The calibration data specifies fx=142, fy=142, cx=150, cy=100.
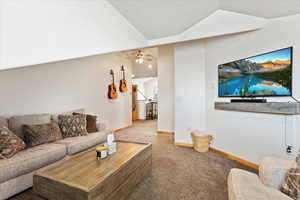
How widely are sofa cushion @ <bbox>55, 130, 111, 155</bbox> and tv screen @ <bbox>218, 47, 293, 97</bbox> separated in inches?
97.6

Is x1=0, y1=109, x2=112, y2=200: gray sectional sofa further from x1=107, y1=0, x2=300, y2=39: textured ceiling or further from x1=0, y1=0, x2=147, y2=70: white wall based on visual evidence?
x1=107, y1=0, x2=300, y2=39: textured ceiling

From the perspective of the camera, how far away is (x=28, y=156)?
5.63ft

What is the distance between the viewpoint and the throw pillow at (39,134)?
6.82 ft

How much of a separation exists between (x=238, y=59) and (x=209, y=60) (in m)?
0.63

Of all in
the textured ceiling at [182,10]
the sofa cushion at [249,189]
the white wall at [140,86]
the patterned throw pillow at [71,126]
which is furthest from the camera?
the white wall at [140,86]

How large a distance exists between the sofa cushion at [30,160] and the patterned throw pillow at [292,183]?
8.18ft

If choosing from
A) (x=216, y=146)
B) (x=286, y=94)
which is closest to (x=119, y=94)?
(x=216, y=146)

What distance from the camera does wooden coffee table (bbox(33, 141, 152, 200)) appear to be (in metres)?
1.13

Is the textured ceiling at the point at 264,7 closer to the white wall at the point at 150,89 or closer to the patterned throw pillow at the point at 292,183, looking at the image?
the patterned throw pillow at the point at 292,183

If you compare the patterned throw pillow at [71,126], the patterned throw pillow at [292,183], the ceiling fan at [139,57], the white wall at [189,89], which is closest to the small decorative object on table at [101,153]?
the patterned throw pillow at [71,126]

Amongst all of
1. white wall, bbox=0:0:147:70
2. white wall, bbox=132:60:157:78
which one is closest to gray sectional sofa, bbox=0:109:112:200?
white wall, bbox=0:0:147:70

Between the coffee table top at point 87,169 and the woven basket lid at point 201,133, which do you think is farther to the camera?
the woven basket lid at point 201,133

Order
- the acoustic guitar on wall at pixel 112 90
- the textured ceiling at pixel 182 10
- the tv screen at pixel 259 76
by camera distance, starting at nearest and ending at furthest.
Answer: the textured ceiling at pixel 182 10
the tv screen at pixel 259 76
the acoustic guitar on wall at pixel 112 90

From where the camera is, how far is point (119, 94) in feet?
16.1
